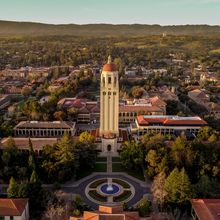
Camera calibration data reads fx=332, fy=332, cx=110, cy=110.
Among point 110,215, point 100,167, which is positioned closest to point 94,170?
point 100,167

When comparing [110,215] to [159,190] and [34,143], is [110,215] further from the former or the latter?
[34,143]

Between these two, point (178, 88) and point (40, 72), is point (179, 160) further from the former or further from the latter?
point (40, 72)

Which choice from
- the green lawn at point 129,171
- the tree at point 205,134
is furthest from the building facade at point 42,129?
the tree at point 205,134

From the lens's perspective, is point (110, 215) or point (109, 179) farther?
point (109, 179)

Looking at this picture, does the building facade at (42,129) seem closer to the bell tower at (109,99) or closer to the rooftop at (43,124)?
the rooftop at (43,124)

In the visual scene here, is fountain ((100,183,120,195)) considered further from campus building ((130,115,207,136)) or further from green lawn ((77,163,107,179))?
campus building ((130,115,207,136))

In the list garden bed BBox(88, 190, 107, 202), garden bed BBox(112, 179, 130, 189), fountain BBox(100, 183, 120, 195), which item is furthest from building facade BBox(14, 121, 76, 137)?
garden bed BBox(88, 190, 107, 202)
